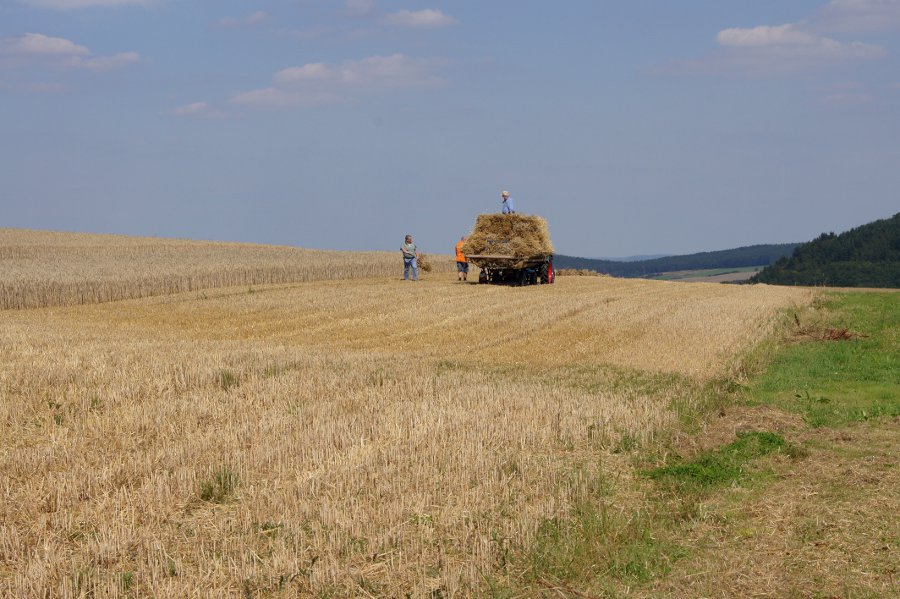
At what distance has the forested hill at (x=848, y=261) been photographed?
79.1m

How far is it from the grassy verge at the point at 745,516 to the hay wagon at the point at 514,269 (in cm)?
1918

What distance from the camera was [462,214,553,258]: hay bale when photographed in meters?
31.4

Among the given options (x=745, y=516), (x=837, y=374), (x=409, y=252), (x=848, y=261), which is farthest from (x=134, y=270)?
(x=848, y=261)

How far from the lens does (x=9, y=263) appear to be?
132ft

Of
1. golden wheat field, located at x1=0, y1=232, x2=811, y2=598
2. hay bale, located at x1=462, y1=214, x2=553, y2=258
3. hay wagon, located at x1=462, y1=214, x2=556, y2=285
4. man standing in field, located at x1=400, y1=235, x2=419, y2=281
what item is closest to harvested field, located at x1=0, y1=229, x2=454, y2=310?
man standing in field, located at x1=400, y1=235, x2=419, y2=281

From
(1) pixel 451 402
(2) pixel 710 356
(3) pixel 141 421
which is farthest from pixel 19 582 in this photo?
(2) pixel 710 356

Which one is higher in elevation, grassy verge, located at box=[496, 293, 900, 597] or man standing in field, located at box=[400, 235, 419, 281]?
man standing in field, located at box=[400, 235, 419, 281]

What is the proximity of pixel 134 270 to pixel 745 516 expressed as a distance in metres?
31.9

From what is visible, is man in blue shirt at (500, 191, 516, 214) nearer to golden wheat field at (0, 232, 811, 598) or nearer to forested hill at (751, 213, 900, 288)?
golden wheat field at (0, 232, 811, 598)

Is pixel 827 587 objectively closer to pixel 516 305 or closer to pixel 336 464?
pixel 336 464

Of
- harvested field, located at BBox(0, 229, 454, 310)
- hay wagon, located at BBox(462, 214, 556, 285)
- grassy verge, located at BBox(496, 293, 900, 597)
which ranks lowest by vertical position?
grassy verge, located at BBox(496, 293, 900, 597)

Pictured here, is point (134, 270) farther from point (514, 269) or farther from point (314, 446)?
point (314, 446)

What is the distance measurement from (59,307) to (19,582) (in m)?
26.5

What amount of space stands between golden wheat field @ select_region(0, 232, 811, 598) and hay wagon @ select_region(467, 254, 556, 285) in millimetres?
10141
